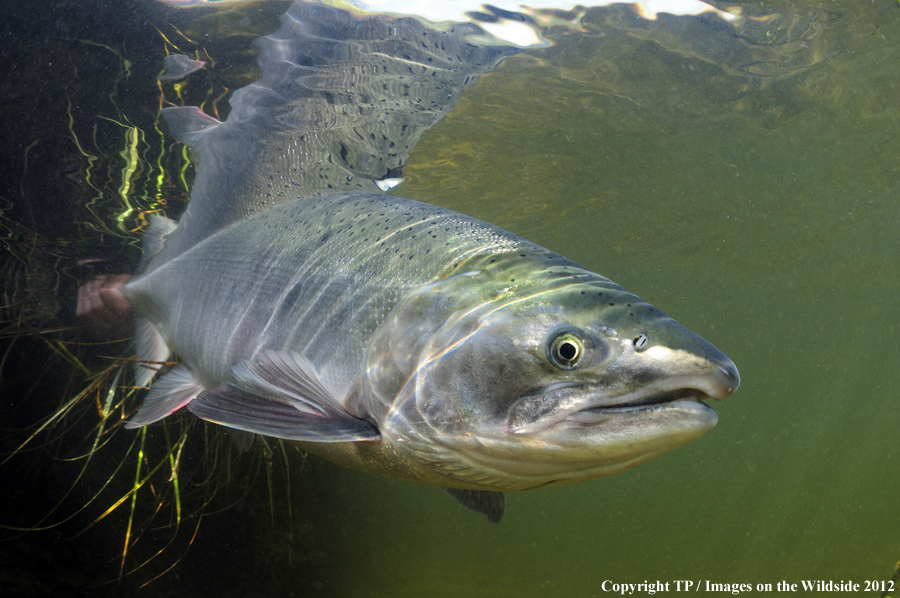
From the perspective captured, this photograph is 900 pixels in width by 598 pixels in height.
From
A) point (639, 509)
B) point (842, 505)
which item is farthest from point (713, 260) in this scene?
point (842, 505)

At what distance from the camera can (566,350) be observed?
1.81m

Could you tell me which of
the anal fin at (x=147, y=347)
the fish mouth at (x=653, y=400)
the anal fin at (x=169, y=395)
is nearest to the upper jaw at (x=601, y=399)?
the fish mouth at (x=653, y=400)

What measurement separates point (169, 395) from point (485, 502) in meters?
2.36

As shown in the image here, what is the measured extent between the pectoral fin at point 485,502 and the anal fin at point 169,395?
1.90 meters

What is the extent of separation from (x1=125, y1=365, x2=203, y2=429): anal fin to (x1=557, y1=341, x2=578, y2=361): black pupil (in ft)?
8.40

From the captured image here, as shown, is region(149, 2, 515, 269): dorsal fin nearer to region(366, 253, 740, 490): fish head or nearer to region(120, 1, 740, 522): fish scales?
region(120, 1, 740, 522): fish scales

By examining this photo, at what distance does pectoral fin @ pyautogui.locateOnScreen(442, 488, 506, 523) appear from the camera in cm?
268

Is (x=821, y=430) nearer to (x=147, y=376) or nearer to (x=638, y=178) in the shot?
(x=638, y=178)

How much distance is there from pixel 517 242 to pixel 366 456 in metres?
1.32

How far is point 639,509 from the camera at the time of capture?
3187 inches

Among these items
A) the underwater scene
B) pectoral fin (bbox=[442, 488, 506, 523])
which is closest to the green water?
the underwater scene

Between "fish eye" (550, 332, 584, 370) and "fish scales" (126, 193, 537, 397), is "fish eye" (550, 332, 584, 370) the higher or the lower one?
the higher one

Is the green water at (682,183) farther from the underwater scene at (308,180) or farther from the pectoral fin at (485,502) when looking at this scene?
the pectoral fin at (485,502)

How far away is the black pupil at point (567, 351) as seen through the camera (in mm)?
1798
